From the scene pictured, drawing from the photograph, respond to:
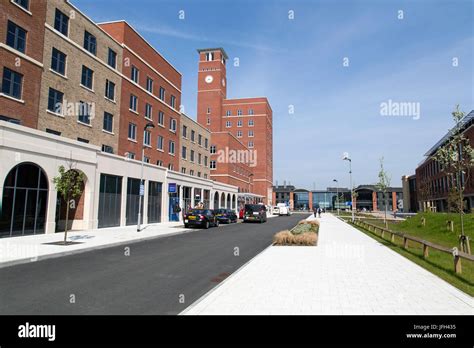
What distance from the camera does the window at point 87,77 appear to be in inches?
992

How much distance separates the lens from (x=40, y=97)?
20938mm

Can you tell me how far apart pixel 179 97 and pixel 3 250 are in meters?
33.0

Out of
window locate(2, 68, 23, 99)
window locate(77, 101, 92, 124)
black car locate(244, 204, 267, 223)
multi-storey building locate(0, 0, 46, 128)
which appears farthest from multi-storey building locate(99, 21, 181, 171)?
black car locate(244, 204, 267, 223)

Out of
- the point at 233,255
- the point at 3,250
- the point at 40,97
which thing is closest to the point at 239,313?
the point at 233,255

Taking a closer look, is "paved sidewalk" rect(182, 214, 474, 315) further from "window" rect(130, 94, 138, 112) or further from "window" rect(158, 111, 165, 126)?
"window" rect(158, 111, 165, 126)

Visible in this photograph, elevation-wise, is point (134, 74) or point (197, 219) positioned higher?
point (134, 74)

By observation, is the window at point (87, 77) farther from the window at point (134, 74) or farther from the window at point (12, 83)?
the window at point (134, 74)

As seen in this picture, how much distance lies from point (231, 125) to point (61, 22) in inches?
2824

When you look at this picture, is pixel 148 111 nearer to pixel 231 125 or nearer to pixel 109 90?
A: pixel 109 90

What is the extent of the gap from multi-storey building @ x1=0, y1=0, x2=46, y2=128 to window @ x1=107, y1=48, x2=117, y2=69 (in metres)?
7.36

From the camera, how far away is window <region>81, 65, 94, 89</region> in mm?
25186

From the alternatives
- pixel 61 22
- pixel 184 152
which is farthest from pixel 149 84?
pixel 61 22

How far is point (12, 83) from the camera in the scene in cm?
1905
